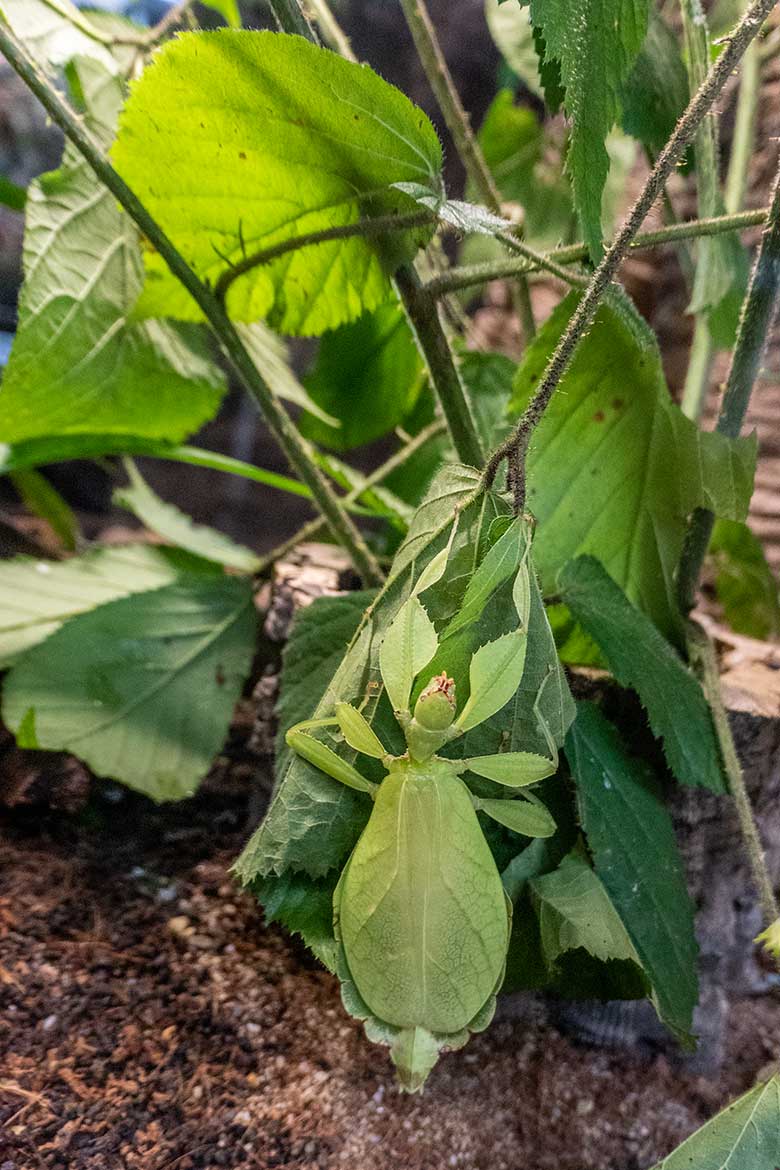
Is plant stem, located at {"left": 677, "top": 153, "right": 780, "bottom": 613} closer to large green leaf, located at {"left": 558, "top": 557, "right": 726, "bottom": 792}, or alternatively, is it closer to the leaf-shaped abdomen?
large green leaf, located at {"left": 558, "top": 557, "right": 726, "bottom": 792}

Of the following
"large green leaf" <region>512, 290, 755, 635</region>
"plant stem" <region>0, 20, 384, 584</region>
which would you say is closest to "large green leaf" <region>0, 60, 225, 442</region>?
"plant stem" <region>0, 20, 384, 584</region>

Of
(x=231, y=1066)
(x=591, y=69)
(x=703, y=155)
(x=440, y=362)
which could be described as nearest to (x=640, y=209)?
(x=591, y=69)

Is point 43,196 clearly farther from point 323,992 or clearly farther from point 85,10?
point 323,992

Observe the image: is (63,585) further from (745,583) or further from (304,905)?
(745,583)

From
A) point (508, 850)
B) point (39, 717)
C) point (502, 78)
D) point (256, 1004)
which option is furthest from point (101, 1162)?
point (502, 78)

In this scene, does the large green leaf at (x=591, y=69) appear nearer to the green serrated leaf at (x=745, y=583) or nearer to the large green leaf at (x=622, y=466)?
the large green leaf at (x=622, y=466)
